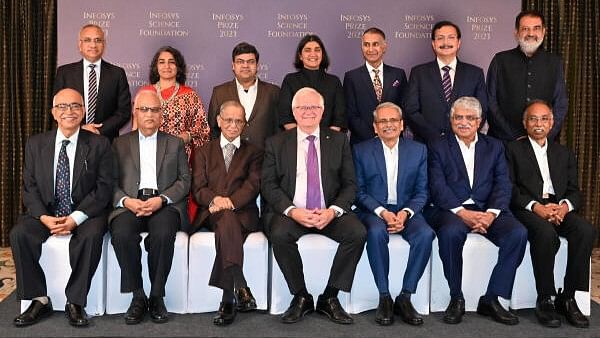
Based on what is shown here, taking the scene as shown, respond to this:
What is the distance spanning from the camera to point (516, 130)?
16.5 ft

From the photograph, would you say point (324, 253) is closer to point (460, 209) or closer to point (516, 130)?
point (460, 209)

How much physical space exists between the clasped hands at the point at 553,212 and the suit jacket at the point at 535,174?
0.32 feet

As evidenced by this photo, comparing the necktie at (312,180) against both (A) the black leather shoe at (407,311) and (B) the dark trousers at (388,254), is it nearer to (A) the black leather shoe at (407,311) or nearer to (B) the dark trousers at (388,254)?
(B) the dark trousers at (388,254)

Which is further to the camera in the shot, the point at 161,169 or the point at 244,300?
the point at 161,169

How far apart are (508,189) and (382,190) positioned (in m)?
0.85

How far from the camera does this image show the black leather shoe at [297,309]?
401 centimetres

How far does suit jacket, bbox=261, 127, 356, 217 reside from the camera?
4.39 meters

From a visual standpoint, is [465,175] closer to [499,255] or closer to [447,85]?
[499,255]

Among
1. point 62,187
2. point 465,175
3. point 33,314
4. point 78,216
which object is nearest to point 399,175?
point 465,175

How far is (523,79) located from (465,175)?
44.3 inches

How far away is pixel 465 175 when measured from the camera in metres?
4.54

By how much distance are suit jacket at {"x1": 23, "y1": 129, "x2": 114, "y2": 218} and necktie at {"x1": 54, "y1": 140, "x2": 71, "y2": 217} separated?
3 centimetres

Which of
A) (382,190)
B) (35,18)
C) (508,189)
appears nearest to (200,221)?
(382,190)

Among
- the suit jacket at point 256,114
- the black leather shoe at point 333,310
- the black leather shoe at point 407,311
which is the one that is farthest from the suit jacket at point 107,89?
the black leather shoe at point 407,311
